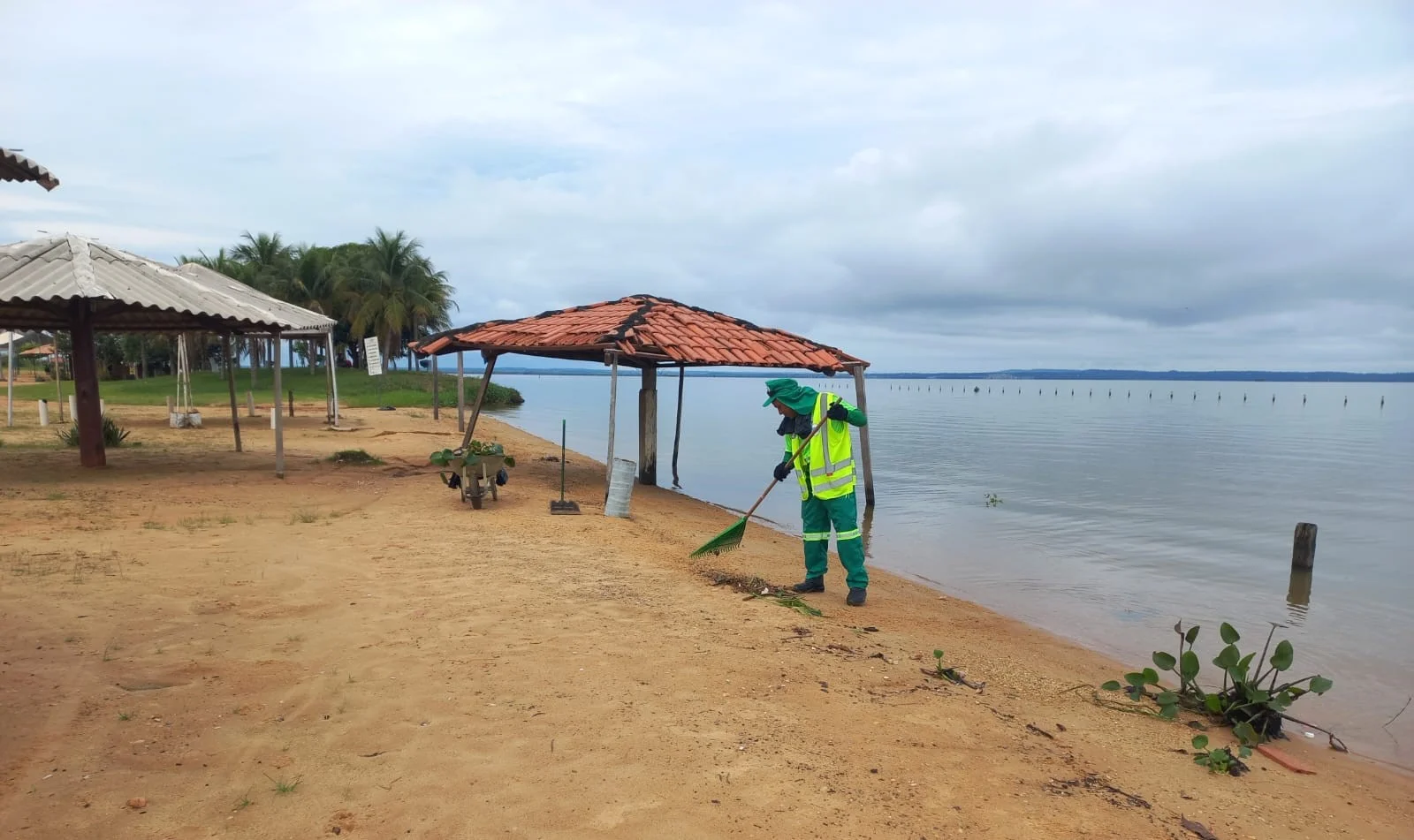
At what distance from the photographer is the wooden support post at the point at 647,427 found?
14933mm

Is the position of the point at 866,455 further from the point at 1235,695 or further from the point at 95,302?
the point at 95,302

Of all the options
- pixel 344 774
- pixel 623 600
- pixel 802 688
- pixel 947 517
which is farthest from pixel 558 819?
pixel 947 517

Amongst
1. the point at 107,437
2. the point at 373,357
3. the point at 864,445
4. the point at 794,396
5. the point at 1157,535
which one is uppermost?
the point at 794,396

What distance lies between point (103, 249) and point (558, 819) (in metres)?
13.0

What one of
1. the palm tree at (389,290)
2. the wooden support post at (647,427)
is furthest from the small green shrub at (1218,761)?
the palm tree at (389,290)

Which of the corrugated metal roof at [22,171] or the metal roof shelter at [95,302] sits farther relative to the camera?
the metal roof shelter at [95,302]

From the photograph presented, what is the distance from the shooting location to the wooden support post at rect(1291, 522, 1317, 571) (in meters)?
11.1

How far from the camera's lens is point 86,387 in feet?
39.0

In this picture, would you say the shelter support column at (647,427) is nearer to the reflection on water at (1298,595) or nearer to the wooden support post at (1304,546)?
the reflection on water at (1298,595)

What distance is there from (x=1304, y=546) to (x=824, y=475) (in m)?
8.24

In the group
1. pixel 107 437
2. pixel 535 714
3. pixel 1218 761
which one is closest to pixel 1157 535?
pixel 1218 761

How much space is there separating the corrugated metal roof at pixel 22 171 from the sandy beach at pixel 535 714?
8.26ft

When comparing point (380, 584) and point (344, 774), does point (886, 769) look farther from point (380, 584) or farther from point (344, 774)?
point (380, 584)

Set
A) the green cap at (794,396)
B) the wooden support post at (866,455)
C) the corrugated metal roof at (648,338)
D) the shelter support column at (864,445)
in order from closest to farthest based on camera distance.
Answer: the green cap at (794,396)
the corrugated metal roof at (648,338)
the shelter support column at (864,445)
the wooden support post at (866,455)
